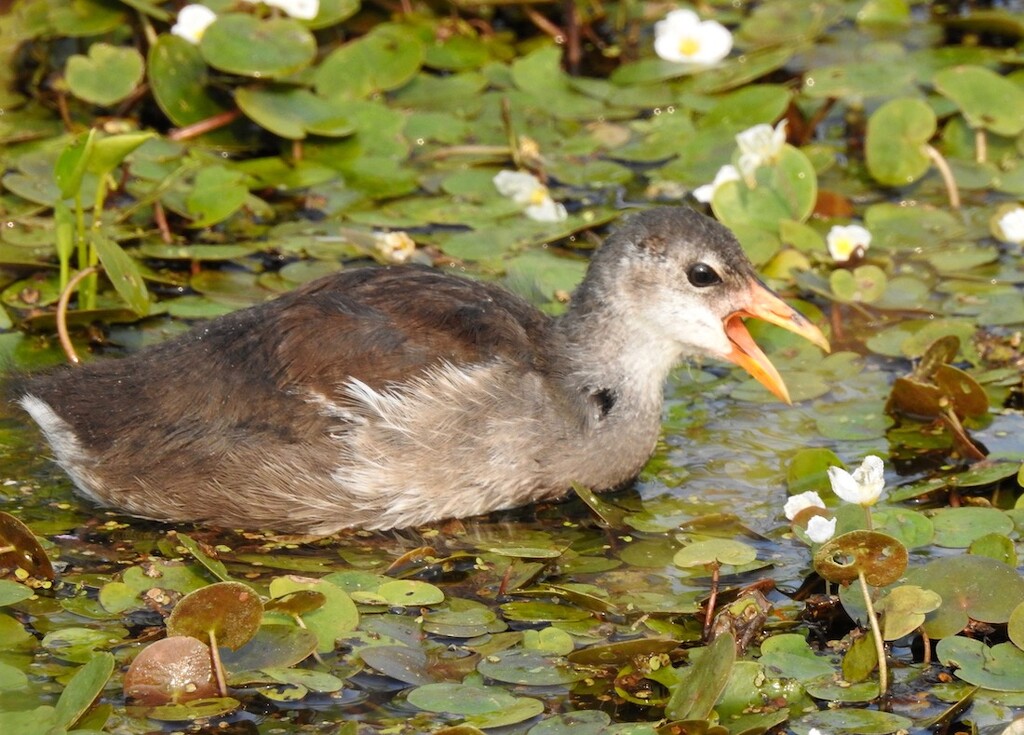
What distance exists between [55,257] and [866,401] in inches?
132

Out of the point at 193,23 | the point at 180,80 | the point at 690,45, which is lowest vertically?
the point at 180,80

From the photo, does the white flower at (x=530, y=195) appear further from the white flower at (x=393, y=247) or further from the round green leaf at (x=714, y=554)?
the round green leaf at (x=714, y=554)

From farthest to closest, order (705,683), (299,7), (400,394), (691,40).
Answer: (691,40) → (299,7) → (400,394) → (705,683)

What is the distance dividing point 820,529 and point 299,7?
403 centimetres

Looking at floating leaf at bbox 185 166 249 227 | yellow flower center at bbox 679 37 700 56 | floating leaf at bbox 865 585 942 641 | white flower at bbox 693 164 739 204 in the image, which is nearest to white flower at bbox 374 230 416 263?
floating leaf at bbox 185 166 249 227

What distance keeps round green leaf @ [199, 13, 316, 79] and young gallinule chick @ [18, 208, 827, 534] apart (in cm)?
202

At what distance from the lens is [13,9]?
827 cm

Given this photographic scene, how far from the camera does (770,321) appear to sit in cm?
589

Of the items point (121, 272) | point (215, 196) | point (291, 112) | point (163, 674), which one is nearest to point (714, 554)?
point (163, 674)

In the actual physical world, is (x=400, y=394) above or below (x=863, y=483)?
below

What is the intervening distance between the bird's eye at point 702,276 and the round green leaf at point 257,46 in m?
2.53

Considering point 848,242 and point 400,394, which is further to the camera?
point 848,242

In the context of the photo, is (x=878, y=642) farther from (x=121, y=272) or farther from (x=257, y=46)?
(x=257, y=46)

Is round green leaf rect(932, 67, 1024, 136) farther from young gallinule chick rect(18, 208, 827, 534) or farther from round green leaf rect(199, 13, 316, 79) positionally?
round green leaf rect(199, 13, 316, 79)
